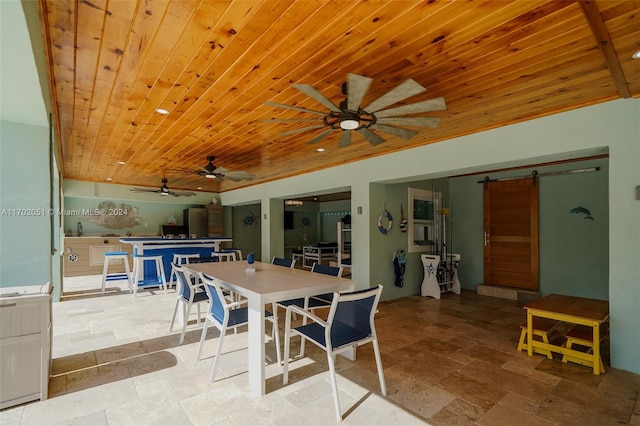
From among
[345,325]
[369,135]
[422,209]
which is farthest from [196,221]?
[345,325]

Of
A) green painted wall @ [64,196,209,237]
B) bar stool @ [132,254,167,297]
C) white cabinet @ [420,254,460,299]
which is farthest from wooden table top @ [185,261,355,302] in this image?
green painted wall @ [64,196,209,237]

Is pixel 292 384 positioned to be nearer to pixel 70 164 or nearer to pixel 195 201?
pixel 70 164

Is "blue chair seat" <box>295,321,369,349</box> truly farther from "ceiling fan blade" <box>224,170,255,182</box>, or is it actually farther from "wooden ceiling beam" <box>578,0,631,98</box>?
"ceiling fan blade" <box>224,170,255,182</box>

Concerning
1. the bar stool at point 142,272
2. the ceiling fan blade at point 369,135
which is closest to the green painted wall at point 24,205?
the ceiling fan blade at point 369,135

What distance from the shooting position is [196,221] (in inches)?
369

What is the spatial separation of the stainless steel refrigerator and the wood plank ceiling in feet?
18.9

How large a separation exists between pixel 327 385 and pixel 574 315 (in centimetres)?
237

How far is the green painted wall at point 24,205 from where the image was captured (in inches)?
102

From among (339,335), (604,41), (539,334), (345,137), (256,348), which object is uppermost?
(604,41)

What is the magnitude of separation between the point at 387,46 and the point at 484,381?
270 centimetres

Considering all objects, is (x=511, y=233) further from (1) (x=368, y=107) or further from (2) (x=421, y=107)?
(1) (x=368, y=107)

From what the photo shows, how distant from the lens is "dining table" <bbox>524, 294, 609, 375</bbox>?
2785 millimetres

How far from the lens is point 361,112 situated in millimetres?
2422

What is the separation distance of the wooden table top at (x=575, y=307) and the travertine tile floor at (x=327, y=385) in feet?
1.56
